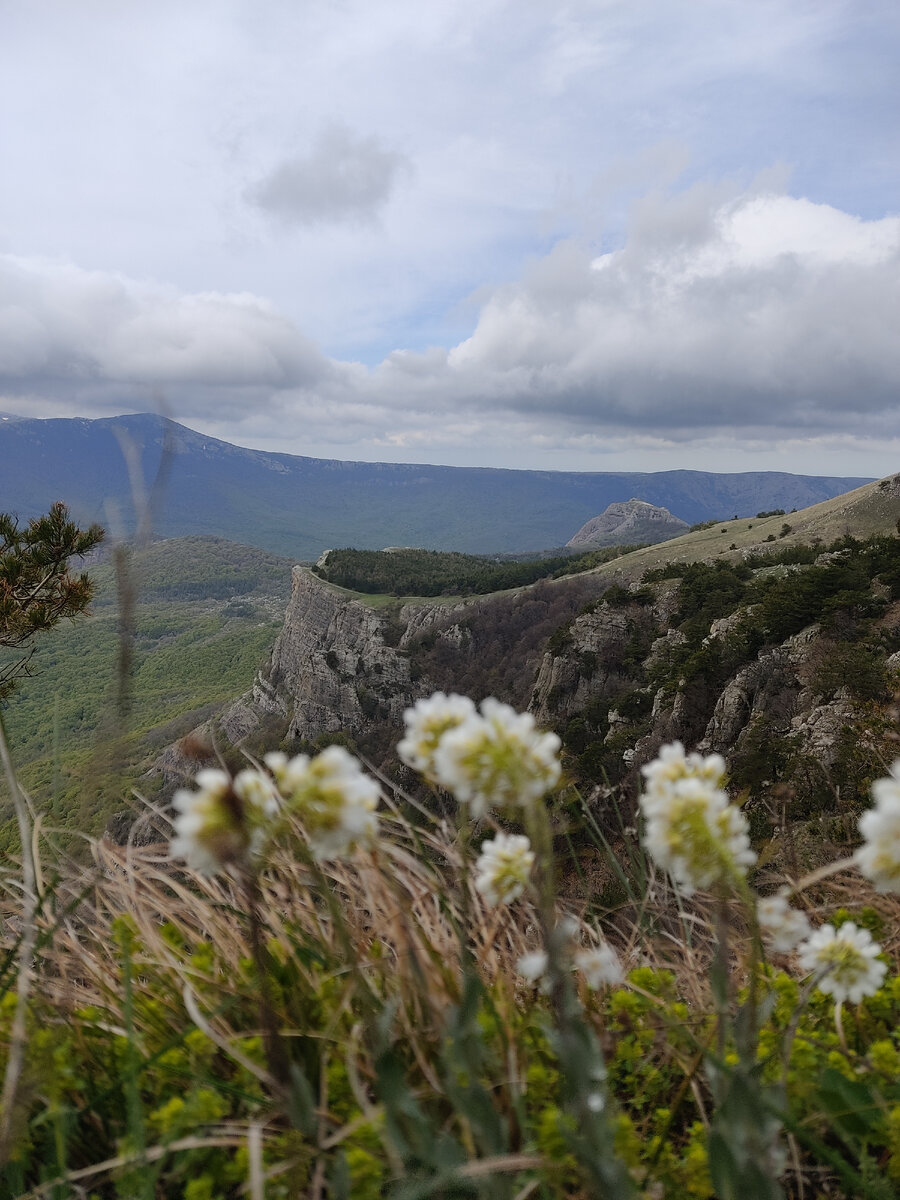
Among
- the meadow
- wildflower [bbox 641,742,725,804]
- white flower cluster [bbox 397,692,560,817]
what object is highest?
white flower cluster [bbox 397,692,560,817]

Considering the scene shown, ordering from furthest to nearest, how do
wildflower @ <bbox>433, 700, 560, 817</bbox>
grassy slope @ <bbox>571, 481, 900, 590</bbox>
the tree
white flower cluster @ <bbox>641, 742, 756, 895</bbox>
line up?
1. grassy slope @ <bbox>571, 481, 900, 590</bbox>
2. the tree
3. white flower cluster @ <bbox>641, 742, 756, 895</bbox>
4. wildflower @ <bbox>433, 700, 560, 817</bbox>

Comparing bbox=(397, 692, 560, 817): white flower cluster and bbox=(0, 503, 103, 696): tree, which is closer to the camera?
bbox=(397, 692, 560, 817): white flower cluster

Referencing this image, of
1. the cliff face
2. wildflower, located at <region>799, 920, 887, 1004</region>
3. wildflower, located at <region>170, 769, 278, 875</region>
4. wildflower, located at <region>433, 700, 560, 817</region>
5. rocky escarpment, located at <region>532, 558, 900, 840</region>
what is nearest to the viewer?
wildflower, located at <region>170, 769, 278, 875</region>

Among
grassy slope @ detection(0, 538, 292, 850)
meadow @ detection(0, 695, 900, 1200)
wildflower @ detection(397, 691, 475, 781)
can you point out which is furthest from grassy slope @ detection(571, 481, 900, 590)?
wildflower @ detection(397, 691, 475, 781)

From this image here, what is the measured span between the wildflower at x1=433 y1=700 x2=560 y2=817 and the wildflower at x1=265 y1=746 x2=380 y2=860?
15 centimetres

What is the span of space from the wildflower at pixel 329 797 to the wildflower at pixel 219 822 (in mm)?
64

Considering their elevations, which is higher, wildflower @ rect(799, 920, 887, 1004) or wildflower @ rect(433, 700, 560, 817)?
wildflower @ rect(433, 700, 560, 817)

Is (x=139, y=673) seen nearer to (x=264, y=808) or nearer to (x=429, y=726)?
(x=264, y=808)

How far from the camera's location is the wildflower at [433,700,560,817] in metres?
1.19

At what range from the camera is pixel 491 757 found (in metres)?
1.20

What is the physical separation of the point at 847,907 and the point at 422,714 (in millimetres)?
2469

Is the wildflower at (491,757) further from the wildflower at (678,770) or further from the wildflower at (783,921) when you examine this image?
the wildflower at (783,921)

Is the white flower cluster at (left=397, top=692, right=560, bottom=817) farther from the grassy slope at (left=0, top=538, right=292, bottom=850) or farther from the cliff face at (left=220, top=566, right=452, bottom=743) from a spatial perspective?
the cliff face at (left=220, top=566, right=452, bottom=743)

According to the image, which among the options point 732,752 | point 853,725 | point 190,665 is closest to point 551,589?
point 732,752
